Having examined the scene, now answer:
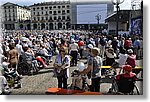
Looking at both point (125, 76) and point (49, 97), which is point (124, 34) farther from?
point (49, 97)

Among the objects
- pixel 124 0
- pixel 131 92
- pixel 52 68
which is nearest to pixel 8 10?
pixel 52 68

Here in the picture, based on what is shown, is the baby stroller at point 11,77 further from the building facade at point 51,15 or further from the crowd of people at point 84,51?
the building facade at point 51,15

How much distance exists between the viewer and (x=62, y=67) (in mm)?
5273

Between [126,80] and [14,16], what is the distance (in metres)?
2.08

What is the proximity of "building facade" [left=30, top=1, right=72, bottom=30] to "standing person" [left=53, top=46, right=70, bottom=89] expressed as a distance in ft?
1.43

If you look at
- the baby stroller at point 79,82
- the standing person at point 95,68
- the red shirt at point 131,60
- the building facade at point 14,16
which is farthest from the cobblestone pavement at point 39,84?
the building facade at point 14,16

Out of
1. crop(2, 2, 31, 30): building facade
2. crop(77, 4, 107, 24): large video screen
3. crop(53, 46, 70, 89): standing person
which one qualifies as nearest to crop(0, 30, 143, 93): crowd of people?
crop(53, 46, 70, 89): standing person

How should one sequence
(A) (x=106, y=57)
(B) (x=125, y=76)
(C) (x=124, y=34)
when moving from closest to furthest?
1. (B) (x=125, y=76)
2. (C) (x=124, y=34)
3. (A) (x=106, y=57)

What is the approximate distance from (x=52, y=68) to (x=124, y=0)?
163 cm

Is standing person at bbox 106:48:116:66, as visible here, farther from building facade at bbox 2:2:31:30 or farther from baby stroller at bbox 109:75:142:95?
building facade at bbox 2:2:31:30

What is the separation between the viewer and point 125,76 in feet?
16.3

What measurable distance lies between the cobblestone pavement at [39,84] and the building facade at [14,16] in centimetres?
92

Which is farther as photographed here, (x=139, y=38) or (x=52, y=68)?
(x=52, y=68)

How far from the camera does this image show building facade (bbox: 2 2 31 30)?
529cm
